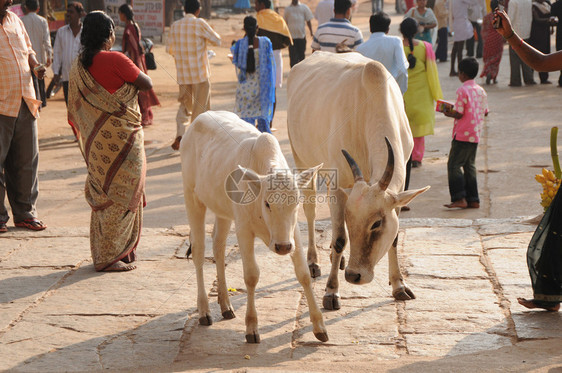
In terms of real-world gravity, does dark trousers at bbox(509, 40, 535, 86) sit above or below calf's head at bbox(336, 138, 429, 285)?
below

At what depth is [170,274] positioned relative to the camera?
5977 millimetres

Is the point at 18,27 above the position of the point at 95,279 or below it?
above

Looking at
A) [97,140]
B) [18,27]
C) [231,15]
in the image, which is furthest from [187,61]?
[231,15]

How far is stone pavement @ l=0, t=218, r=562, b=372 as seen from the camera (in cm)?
447

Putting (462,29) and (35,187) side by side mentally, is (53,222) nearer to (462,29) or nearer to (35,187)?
(35,187)

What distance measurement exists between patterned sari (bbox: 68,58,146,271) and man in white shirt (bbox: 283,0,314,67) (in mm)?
9811

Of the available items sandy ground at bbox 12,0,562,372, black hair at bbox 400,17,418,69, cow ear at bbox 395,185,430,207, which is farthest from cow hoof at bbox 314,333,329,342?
black hair at bbox 400,17,418,69

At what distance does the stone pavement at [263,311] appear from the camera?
4.47 m

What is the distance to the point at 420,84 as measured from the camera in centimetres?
837

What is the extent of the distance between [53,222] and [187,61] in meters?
3.62

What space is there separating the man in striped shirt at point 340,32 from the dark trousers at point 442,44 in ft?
33.5

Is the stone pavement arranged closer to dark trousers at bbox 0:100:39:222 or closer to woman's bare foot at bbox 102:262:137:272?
woman's bare foot at bbox 102:262:137:272

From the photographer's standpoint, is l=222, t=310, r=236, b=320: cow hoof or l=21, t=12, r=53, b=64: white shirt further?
l=21, t=12, r=53, b=64: white shirt

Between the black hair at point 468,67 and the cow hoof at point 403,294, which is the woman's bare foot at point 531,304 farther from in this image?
the black hair at point 468,67
